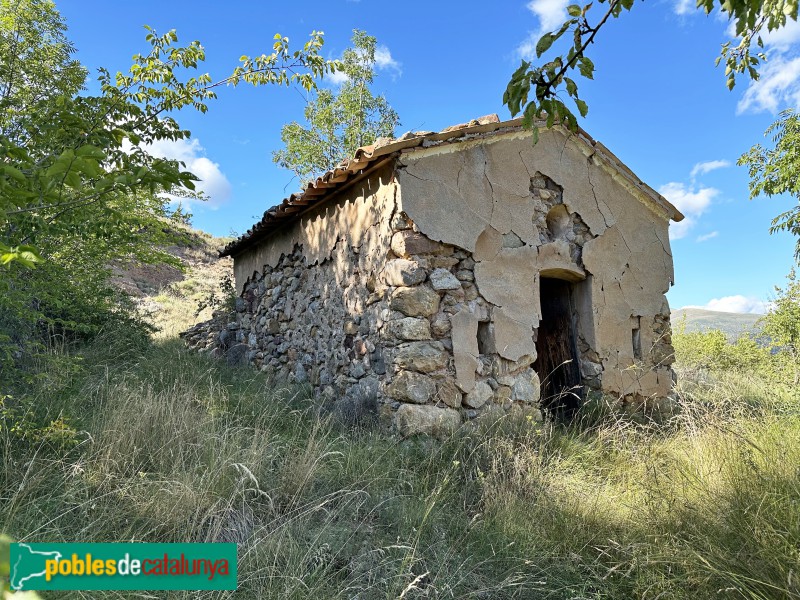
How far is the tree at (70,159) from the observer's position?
2.12 metres

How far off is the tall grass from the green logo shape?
9 centimetres

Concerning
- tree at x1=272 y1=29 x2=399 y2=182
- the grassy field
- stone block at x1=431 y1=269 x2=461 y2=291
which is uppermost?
tree at x1=272 y1=29 x2=399 y2=182

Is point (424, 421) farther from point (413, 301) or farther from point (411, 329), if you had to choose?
point (413, 301)

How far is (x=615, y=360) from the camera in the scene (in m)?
6.13

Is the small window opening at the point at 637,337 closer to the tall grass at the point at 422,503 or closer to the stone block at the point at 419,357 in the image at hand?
the tall grass at the point at 422,503

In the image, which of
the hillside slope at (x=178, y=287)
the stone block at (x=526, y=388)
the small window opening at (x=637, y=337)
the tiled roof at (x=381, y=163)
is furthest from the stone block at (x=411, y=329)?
the hillside slope at (x=178, y=287)

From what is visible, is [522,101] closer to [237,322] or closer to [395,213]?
[395,213]

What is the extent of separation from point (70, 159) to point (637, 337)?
6.34 meters

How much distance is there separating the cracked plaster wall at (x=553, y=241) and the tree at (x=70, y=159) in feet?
6.28

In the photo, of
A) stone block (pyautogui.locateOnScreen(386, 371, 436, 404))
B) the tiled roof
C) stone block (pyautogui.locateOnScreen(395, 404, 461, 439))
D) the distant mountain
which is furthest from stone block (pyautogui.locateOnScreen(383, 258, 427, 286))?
the distant mountain

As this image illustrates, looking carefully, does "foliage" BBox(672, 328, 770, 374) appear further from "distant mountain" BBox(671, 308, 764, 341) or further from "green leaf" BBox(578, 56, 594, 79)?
"green leaf" BBox(578, 56, 594, 79)

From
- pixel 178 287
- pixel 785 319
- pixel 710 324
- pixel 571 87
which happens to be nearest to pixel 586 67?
pixel 571 87

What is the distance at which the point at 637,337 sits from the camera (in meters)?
6.50

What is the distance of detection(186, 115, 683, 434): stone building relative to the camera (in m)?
Answer: 4.83
